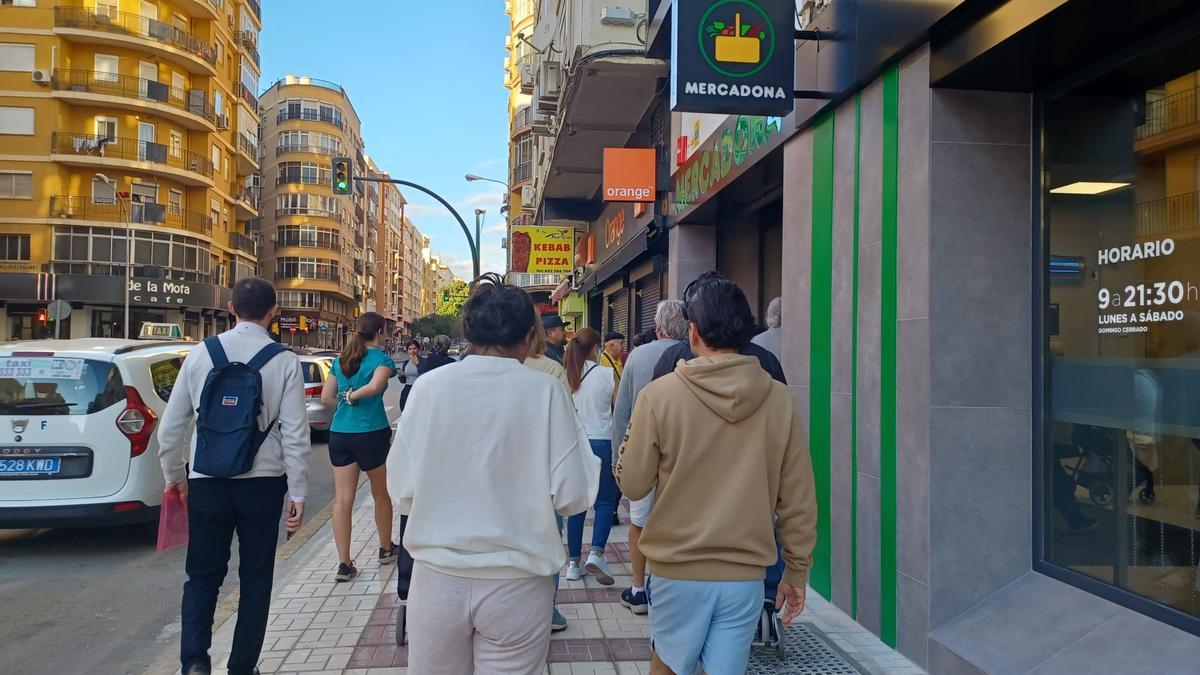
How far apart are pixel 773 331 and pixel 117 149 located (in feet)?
129

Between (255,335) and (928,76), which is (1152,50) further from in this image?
(255,335)

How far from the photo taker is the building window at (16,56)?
35.0 metres

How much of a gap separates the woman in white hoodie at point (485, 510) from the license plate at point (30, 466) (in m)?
A: 5.14

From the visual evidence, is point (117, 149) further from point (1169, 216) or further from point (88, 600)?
point (1169, 216)

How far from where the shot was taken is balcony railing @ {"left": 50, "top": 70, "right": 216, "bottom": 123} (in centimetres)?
3550

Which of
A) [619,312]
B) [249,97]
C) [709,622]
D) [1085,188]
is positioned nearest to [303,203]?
[249,97]

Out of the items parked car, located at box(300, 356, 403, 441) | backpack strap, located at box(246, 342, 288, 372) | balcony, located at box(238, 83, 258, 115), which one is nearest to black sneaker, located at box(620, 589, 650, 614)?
backpack strap, located at box(246, 342, 288, 372)

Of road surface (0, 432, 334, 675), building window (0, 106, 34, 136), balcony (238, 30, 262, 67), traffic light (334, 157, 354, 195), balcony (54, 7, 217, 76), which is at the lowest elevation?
road surface (0, 432, 334, 675)

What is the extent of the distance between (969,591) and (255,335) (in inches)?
144

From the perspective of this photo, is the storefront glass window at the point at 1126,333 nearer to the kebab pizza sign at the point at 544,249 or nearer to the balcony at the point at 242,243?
the kebab pizza sign at the point at 544,249

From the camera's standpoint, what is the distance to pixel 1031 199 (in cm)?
407

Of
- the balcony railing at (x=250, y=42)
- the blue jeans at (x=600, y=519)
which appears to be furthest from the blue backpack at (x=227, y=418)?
the balcony railing at (x=250, y=42)

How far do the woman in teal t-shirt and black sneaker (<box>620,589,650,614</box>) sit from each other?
72.8 inches

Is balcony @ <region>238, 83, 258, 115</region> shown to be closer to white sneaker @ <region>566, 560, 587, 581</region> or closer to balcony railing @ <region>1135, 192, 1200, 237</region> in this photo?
white sneaker @ <region>566, 560, 587, 581</region>
